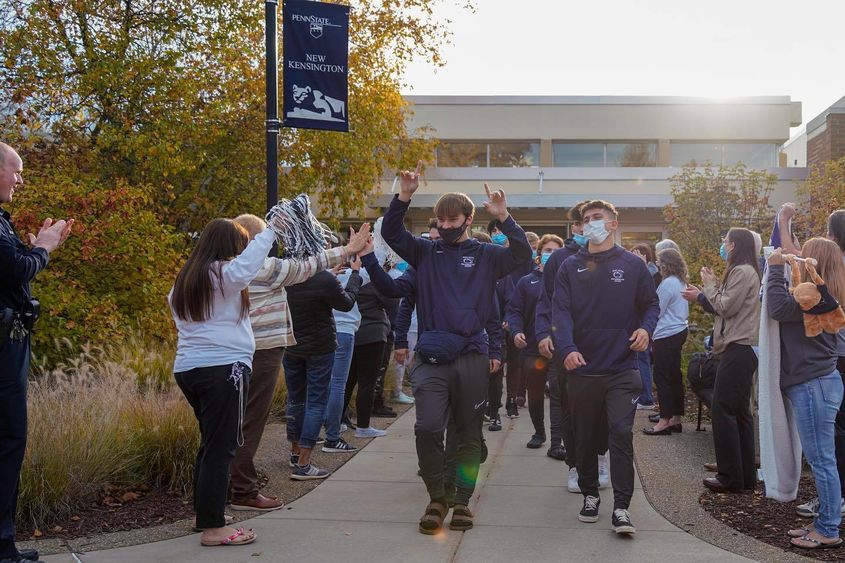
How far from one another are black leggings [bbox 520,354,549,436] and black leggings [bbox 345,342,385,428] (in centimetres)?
156

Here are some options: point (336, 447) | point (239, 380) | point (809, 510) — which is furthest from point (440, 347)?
point (336, 447)

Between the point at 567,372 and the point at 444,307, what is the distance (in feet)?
3.34

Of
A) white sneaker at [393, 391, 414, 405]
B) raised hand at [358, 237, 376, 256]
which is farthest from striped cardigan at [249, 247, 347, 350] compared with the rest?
white sneaker at [393, 391, 414, 405]

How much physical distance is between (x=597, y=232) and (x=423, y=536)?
234 cm

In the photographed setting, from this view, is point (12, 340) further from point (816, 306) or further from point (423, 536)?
point (816, 306)

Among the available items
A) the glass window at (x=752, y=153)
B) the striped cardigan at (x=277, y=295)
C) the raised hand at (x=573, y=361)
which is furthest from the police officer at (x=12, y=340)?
the glass window at (x=752, y=153)

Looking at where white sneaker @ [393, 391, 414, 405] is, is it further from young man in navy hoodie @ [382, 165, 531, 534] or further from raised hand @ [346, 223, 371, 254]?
raised hand @ [346, 223, 371, 254]

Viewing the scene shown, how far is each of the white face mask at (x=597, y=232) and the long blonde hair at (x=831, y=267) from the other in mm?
1287

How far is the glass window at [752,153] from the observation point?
35.6 m

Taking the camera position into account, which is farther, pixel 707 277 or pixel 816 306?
pixel 707 277

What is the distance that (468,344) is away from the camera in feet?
18.7

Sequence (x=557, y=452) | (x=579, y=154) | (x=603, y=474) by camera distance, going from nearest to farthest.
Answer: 1. (x=603, y=474)
2. (x=557, y=452)
3. (x=579, y=154)

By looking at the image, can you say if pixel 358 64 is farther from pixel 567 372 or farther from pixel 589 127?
pixel 589 127

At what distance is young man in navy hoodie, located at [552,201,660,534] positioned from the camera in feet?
18.5
